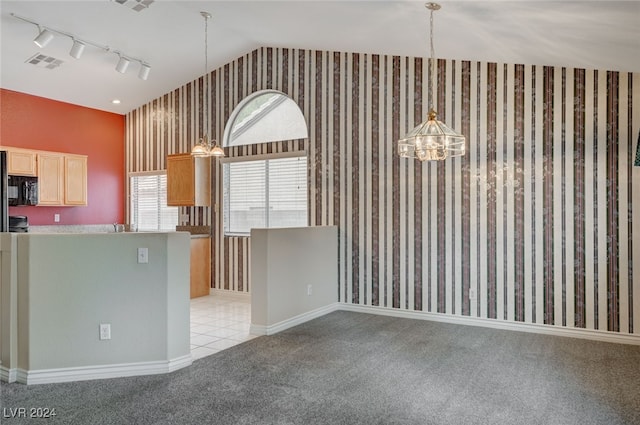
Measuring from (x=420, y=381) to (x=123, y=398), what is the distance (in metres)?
2.19

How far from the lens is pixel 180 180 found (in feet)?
23.5

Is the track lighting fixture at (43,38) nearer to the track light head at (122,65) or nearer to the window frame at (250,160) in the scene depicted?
the track light head at (122,65)

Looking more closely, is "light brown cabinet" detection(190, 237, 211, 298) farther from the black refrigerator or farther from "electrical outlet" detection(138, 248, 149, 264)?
"electrical outlet" detection(138, 248, 149, 264)

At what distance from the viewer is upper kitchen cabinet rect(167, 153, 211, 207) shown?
7039mm

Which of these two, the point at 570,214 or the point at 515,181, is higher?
the point at 515,181

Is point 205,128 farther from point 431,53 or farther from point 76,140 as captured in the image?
point 431,53

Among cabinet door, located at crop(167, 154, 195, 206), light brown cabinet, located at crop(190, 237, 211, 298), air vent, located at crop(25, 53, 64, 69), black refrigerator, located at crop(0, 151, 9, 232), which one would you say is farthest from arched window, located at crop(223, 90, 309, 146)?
black refrigerator, located at crop(0, 151, 9, 232)

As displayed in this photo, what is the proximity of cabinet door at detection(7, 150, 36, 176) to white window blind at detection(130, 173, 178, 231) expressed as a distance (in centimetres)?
175

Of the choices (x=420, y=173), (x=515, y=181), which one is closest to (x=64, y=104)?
(x=420, y=173)

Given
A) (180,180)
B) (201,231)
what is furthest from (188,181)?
(201,231)

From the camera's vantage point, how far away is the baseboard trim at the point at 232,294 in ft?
22.3

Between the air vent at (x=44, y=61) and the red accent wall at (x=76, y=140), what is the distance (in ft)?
3.50

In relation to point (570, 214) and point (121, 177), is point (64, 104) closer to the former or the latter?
point (121, 177)

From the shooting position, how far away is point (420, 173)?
5520mm
